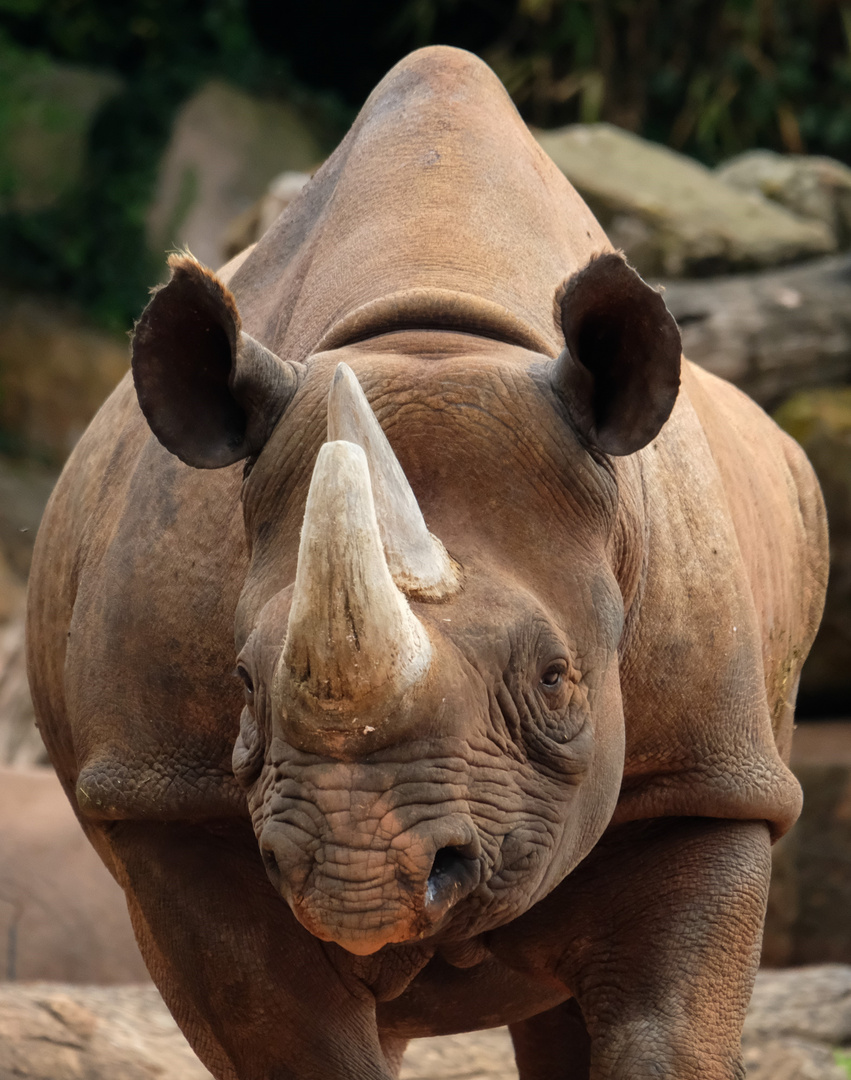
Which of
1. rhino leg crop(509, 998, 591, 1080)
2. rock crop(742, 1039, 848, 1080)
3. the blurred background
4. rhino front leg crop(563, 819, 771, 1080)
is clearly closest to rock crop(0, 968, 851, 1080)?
rock crop(742, 1039, 848, 1080)

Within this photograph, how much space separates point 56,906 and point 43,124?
10468mm

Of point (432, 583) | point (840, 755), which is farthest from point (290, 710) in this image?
point (840, 755)

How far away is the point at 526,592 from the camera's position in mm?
3133

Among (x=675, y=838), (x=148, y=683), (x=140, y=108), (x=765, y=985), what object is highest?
(x=148, y=683)

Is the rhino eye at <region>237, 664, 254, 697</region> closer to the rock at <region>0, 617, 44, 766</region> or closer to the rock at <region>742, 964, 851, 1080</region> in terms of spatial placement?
the rock at <region>742, 964, 851, 1080</region>

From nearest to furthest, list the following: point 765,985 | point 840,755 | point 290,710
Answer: point 290,710 → point 765,985 → point 840,755

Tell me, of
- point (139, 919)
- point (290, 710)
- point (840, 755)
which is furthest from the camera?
point (840, 755)

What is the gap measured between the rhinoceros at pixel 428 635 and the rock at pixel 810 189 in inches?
333

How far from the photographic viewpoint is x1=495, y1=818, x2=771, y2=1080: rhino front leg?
3.82m

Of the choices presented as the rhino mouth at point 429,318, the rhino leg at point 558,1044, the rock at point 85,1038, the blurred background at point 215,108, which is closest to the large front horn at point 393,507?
the rhino mouth at point 429,318

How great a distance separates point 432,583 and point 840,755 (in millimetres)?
7488

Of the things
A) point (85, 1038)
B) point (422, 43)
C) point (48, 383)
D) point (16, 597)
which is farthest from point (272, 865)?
point (422, 43)

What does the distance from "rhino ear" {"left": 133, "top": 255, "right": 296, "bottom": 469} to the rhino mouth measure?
0.91ft

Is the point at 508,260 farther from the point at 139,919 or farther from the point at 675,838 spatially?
the point at 139,919
